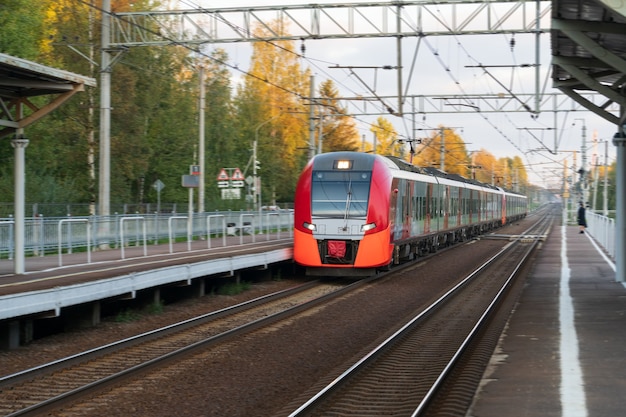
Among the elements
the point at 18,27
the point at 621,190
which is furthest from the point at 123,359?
the point at 18,27

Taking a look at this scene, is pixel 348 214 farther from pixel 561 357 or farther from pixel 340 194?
pixel 561 357

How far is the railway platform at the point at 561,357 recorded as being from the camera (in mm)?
7895

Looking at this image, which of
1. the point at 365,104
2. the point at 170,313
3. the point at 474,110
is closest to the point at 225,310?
the point at 170,313

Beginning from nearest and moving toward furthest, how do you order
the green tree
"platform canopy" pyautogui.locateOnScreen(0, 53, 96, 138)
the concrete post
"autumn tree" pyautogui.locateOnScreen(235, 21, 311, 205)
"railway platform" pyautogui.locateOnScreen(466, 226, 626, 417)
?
"railway platform" pyautogui.locateOnScreen(466, 226, 626, 417) < "platform canopy" pyautogui.locateOnScreen(0, 53, 96, 138) < the concrete post < the green tree < "autumn tree" pyautogui.locateOnScreen(235, 21, 311, 205)

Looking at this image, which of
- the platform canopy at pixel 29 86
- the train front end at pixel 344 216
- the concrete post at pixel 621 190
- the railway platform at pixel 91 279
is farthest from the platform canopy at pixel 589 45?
the platform canopy at pixel 29 86

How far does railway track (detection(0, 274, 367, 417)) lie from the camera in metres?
8.60

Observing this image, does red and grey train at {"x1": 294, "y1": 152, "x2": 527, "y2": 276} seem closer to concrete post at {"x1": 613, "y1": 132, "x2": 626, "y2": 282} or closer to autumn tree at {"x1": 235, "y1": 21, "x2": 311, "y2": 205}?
concrete post at {"x1": 613, "y1": 132, "x2": 626, "y2": 282}

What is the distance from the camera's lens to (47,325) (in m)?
13.1

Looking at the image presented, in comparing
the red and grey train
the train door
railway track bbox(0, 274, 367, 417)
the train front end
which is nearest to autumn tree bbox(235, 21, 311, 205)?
the train door

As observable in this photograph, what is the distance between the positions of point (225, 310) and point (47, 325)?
3.25 metres

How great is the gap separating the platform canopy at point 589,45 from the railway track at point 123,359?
6.51m

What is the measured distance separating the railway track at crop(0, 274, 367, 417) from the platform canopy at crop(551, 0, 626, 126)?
6509mm

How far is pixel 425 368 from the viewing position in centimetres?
1030

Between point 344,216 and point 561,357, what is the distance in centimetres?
1041
